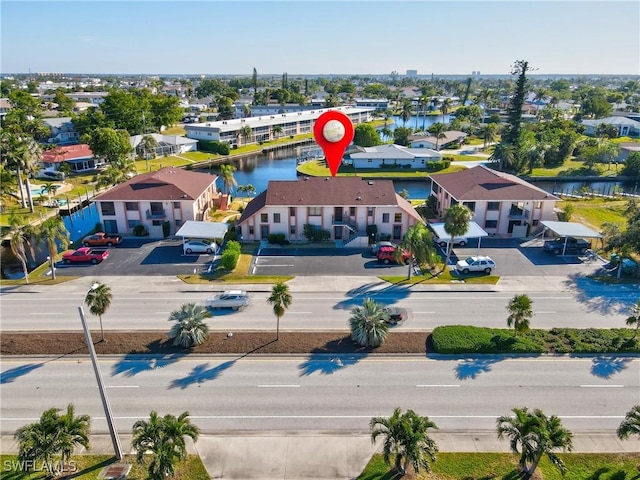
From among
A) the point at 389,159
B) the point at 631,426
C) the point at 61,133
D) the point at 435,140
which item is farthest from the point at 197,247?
the point at 61,133

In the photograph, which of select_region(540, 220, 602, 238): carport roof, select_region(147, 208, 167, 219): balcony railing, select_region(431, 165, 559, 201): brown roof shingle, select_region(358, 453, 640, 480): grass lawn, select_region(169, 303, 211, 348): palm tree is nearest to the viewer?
select_region(358, 453, 640, 480): grass lawn

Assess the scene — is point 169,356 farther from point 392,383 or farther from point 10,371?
point 392,383

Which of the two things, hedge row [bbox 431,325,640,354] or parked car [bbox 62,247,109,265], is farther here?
parked car [bbox 62,247,109,265]

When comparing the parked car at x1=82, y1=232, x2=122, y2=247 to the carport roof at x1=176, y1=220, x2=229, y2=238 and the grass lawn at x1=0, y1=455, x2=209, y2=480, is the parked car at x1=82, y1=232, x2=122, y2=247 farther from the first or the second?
the grass lawn at x1=0, y1=455, x2=209, y2=480

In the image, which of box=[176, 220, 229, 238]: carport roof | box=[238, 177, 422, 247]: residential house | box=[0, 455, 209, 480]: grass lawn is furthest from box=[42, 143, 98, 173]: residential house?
box=[0, 455, 209, 480]: grass lawn

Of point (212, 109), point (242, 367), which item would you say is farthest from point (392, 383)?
point (212, 109)

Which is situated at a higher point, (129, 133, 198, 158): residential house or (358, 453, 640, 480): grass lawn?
(129, 133, 198, 158): residential house
